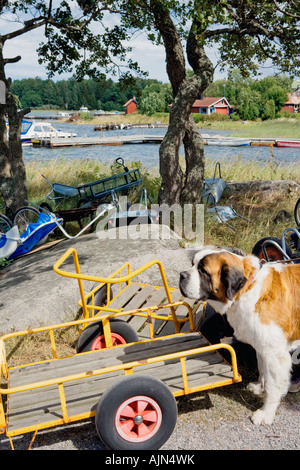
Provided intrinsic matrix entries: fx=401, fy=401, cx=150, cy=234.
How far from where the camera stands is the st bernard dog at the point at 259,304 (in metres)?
3.13

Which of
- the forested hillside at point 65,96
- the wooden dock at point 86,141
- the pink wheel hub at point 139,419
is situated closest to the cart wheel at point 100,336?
the pink wheel hub at point 139,419

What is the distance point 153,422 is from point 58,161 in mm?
13931

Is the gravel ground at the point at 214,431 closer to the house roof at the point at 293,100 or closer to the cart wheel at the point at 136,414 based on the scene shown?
the cart wheel at the point at 136,414

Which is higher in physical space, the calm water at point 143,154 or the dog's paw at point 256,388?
the calm water at point 143,154

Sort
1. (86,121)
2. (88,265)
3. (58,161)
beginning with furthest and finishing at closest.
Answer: (86,121)
(58,161)
(88,265)

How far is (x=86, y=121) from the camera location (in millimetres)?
84938

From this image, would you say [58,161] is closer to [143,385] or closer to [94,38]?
[94,38]

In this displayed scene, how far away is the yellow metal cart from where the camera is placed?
2.83 metres

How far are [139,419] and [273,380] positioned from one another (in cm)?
110

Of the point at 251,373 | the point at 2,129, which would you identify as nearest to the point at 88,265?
the point at 251,373

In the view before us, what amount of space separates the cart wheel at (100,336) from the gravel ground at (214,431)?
766mm

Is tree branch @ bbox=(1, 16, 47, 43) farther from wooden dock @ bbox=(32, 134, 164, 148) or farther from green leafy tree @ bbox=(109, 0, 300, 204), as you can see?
wooden dock @ bbox=(32, 134, 164, 148)
